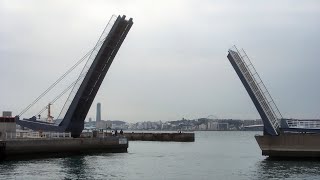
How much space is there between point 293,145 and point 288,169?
606 centimetres

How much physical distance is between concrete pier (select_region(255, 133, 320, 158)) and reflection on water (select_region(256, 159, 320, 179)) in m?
0.69

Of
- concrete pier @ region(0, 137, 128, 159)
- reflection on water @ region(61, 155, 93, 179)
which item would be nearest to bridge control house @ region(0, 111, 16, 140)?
concrete pier @ region(0, 137, 128, 159)

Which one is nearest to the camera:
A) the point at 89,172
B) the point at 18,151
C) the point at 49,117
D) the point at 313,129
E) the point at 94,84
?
the point at 89,172

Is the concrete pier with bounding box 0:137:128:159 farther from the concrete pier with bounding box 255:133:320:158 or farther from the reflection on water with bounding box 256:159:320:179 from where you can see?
the reflection on water with bounding box 256:159:320:179

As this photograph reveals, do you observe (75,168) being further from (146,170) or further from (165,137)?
(165,137)

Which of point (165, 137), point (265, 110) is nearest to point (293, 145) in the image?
point (265, 110)

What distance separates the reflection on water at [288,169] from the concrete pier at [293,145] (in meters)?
0.69

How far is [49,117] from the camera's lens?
50.2 m

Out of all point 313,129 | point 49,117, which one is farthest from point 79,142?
point 313,129

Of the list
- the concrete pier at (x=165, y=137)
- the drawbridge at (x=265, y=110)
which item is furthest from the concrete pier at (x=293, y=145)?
the concrete pier at (x=165, y=137)

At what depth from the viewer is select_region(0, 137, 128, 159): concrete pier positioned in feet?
116

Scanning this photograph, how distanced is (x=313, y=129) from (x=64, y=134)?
65.3ft

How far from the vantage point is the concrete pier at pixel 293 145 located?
3741cm

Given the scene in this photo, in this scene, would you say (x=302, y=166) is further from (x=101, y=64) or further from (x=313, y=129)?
(x=101, y=64)
